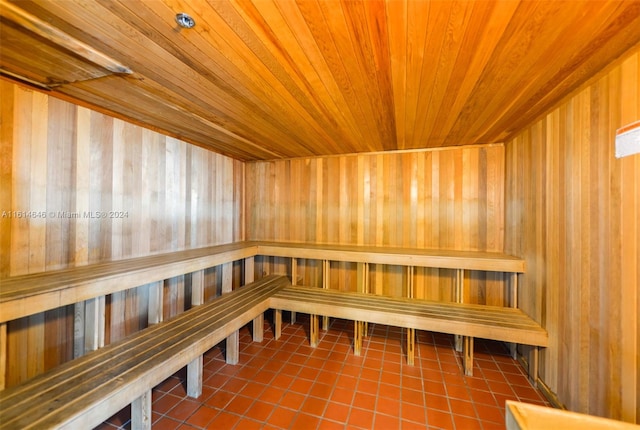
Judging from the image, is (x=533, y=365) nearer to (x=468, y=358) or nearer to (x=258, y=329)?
(x=468, y=358)

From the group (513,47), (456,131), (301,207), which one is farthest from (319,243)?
(513,47)

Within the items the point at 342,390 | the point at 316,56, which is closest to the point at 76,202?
the point at 316,56

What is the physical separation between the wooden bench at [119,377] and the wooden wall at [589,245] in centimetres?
254

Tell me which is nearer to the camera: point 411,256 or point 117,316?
point 117,316

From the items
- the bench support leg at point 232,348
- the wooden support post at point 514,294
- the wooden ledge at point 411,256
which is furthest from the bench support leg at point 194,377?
the wooden support post at point 514,294

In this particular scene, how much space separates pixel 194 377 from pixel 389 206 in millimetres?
2715

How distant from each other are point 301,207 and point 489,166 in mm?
2423

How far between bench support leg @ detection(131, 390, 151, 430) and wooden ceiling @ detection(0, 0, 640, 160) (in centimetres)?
208

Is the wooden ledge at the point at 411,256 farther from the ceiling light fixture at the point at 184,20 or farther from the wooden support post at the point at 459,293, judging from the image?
the ceiling light fixture at the point at 184,20

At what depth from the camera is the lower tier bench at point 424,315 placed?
83.4 inches

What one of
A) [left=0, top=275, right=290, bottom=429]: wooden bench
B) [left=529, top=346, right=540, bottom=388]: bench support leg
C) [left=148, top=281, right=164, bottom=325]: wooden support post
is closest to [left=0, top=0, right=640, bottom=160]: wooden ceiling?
[left=148, top=281, right=164, bottom=325]: wooden support post

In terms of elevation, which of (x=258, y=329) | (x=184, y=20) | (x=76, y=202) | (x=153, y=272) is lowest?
(x=258, y=329)

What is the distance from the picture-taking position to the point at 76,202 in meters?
1.82

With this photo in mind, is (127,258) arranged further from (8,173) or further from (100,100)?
(100,100)
